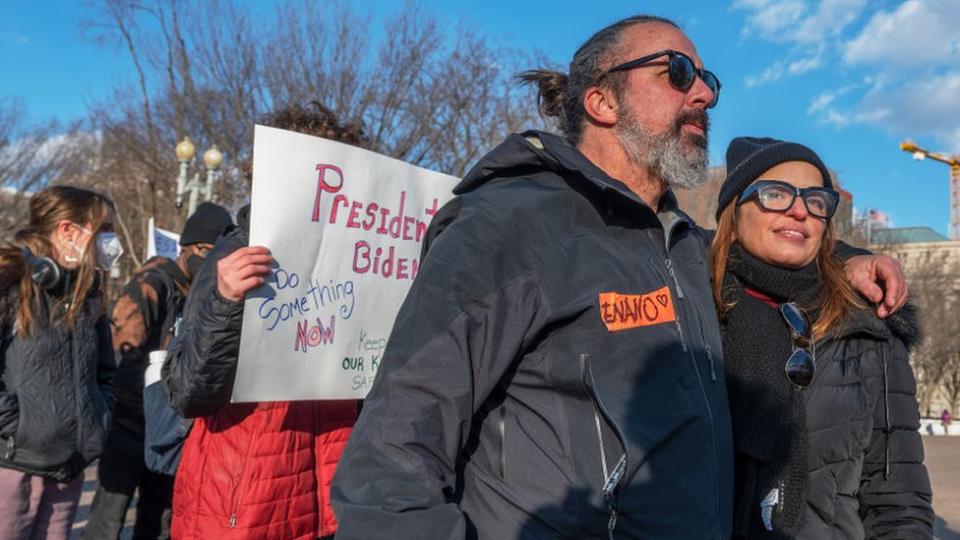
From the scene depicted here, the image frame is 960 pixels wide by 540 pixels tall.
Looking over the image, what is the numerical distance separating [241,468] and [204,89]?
1564 cm

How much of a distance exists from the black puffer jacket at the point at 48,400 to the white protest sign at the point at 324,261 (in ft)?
4.33

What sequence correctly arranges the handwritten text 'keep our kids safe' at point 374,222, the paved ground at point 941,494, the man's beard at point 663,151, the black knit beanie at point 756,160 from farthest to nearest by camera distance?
the paved ground at point 941,494
the handwritten text 'keep our kids safe' at point 374,222
the black knit beanie at point 756,160
the man's beard at point 663,151

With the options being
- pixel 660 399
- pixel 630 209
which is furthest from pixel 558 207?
pixel 660 399

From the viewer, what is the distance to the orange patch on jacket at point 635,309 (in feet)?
5.72

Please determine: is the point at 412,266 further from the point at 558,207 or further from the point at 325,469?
the point at 558,207

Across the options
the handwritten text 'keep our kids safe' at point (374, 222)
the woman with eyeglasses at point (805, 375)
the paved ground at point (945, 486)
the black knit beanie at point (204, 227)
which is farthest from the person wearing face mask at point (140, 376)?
the paved ground at point (945, 486)

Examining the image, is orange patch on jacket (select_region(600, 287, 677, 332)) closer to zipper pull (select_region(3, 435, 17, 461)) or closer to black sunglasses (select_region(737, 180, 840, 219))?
black sunglasses (select_region(737, 180, 840, 219))

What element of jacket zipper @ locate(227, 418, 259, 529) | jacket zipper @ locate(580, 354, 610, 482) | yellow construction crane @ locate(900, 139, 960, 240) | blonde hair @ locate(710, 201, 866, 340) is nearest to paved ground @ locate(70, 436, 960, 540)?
jacket zipper @ locate(227, 418, 259, 529)

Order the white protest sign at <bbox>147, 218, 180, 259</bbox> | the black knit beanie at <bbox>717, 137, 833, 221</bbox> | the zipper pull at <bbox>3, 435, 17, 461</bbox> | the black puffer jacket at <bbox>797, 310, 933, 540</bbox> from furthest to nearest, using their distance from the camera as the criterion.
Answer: the white protest sign at <bbox>147, 218, 180, 259</bbox>
the zipper pull at <bbox>3, 435, 17, 461</bbox>
the black knit beanie at <bbox>717, 137, 833, 221</bbox>
the black puffer jacket at <bbox>797, 310, 933, 540</bbox>

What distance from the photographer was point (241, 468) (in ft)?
9.64

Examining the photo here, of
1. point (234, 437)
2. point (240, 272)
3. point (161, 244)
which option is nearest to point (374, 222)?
point (240, 272)

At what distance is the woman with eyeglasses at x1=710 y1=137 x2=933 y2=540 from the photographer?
2.36 metres

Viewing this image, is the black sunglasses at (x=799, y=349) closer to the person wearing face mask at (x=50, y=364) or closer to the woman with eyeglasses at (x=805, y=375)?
the woman with eyeglasses at (x=805, y=375)

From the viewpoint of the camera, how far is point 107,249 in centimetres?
403
